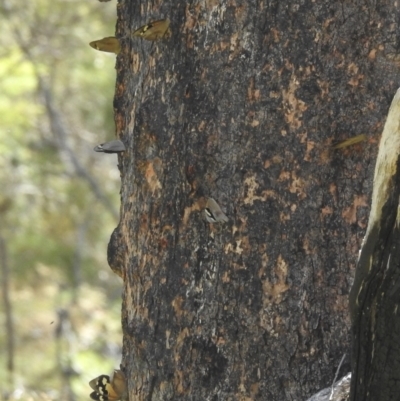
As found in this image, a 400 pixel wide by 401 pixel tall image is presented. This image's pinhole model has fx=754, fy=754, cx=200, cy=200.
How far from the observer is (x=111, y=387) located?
1992 millimetres

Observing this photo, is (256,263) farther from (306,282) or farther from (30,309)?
(30,309)

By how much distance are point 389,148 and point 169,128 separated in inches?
26.2

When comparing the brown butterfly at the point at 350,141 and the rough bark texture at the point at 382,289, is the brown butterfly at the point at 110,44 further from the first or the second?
the rough bark texture at the point at 382,289

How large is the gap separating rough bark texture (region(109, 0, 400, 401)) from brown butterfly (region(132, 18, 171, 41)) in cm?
5

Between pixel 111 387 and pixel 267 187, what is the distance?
27.5 inches

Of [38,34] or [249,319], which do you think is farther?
[38,34]

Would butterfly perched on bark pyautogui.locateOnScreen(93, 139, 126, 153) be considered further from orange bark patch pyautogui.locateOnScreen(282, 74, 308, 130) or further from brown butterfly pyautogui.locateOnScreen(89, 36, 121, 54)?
orange bark patch pyautogui.locateOnScreen(282, 74, 308, 130)

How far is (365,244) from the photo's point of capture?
1.34m

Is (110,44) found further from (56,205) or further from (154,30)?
(56,205)

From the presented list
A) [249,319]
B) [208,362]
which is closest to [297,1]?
[249,319]

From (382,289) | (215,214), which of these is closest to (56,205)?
(215,214)

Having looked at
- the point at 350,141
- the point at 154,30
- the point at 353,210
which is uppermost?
the point at 154,30

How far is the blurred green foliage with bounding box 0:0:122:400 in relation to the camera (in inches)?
380

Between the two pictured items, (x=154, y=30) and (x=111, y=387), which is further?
(x=111, y=387)
